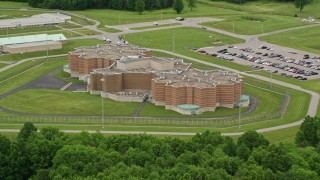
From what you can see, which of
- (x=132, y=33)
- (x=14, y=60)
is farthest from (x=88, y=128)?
(x=132, y=33)

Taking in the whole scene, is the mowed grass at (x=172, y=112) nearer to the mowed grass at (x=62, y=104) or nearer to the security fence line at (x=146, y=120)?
the mowed grass at (x=62, y=104)

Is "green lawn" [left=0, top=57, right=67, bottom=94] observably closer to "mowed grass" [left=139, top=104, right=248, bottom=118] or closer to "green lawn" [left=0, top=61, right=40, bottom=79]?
"green lawn" [left=0, top=61, right=40, bottom=79]

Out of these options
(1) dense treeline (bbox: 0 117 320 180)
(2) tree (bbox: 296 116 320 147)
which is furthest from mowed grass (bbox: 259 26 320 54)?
(1) dense treeline (bbox: 0 117 320 180)

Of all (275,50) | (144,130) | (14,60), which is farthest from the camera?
(275,50)

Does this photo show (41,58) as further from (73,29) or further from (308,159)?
(308,159)

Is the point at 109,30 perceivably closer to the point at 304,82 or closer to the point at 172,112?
the point at 304,82

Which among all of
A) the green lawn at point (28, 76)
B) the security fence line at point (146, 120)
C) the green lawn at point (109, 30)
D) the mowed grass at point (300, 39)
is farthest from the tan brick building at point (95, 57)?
the mowed grass at point (300, 39)
